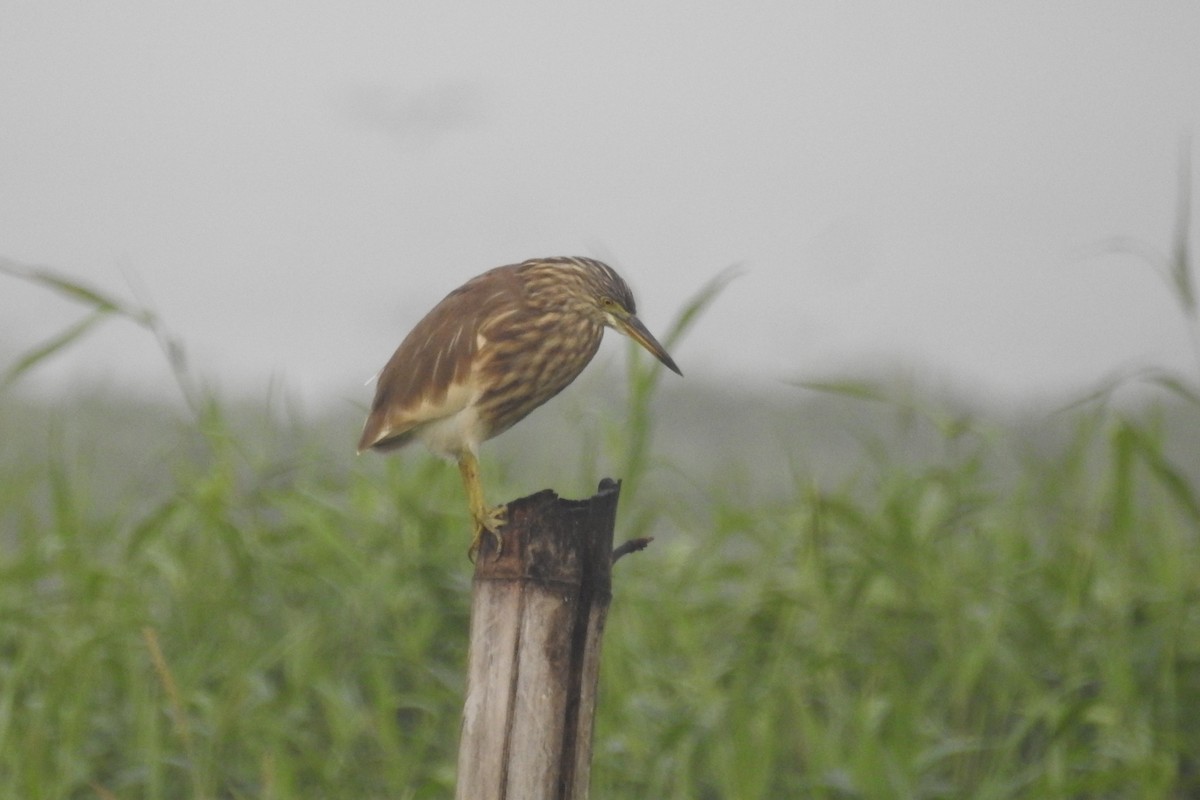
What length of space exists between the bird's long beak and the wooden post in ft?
3.44

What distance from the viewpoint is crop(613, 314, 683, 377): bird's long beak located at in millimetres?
3562

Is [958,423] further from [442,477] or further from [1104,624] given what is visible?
[442,477]

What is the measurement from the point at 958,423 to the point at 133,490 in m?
2.67

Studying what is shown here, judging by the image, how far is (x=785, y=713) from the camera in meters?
4.48

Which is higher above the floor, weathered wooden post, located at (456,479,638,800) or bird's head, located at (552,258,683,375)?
bird's head, located at (552,258,683,375)

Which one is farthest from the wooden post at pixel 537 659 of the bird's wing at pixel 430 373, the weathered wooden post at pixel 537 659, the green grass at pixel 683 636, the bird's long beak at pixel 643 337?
the green grass at pixel 683 636

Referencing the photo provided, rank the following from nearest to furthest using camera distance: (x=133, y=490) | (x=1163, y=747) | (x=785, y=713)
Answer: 1. (x=1163, y=747)
2. (x=785, y=713)
3. (x=133, y=490)

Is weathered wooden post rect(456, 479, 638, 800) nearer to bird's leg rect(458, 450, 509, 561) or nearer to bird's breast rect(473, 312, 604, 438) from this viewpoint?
bird's leg rect(458, 450, 509, 561)

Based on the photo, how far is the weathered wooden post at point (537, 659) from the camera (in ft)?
8.23

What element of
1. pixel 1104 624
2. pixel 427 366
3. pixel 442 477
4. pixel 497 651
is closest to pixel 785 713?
pixel 1104 624

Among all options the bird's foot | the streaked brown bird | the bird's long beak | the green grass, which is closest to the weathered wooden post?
the bird's foot

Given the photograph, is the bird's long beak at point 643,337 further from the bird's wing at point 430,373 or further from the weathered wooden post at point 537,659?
the weathered wooden post at point 537,659

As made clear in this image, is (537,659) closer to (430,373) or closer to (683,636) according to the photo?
(430,373)

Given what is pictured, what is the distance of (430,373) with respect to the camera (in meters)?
3.24
